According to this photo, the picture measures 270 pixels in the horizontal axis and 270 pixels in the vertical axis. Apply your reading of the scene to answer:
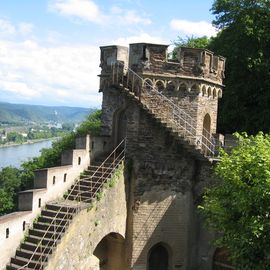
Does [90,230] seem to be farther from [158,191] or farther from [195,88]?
[195,88]

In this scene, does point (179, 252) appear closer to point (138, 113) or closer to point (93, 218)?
point (93, 218)

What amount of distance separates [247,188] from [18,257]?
26.0 feet

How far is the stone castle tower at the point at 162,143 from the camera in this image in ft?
61.9

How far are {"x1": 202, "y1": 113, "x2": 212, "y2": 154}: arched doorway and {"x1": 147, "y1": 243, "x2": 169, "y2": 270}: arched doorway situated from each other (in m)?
4.56

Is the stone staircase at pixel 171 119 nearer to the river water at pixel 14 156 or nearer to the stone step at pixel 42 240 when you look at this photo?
the stone step at pixel 42 240

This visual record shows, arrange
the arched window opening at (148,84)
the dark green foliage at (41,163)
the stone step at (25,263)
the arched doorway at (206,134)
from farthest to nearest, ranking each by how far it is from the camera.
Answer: the dark green foliage at (41,163) → the arched doorway at (206,134) → the arched window opening at (148,84) → the stone step at (25,263)

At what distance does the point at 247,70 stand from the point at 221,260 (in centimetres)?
1127

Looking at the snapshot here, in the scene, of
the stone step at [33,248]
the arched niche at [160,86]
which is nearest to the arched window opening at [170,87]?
the arched niche at [160,86]

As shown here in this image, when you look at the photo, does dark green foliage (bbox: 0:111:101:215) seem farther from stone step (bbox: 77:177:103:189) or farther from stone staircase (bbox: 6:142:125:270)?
stone step (bbox: 77:177:103:189)

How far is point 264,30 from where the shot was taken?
84.7 feet

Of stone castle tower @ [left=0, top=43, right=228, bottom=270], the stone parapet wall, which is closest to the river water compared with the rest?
the stone parapet wall

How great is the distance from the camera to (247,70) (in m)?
26.1

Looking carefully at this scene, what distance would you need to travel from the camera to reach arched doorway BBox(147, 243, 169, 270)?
786 inches

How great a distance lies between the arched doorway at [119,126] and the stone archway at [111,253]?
411 cm
